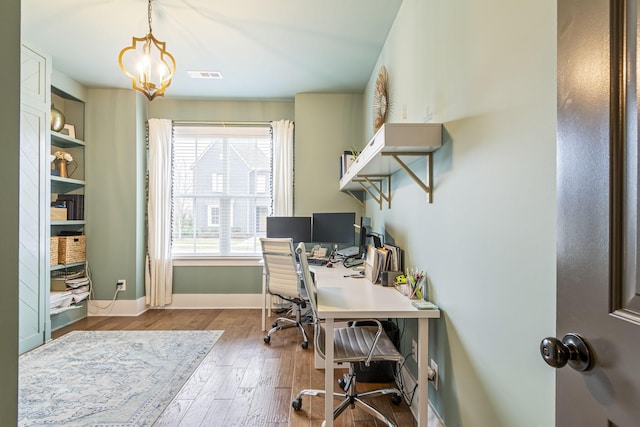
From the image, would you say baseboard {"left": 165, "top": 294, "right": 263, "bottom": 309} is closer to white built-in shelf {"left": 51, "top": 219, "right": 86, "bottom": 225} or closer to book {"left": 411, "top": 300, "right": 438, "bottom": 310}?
white built-in shelf {"left": 51, "top": 219, "right": 86, "bottom": 225}

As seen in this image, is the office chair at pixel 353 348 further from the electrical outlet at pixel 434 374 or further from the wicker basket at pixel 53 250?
the wicker basket at pixel 53 250

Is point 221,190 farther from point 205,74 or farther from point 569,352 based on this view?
point 569,352

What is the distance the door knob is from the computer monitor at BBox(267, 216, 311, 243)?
3147mm

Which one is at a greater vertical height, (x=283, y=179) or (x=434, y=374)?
(x=283, y=179)

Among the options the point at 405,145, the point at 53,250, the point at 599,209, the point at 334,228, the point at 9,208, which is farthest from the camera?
the point at 334,228

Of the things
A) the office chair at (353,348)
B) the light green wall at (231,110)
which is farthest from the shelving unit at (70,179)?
the office chair at (353,348)

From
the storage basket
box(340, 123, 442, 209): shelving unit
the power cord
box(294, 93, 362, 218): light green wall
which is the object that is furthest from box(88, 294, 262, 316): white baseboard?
box(340, 123, 442, 209): shelving unit

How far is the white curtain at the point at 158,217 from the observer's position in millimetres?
4055

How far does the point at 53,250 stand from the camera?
344 cm

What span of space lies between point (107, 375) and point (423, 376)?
7.64 ft

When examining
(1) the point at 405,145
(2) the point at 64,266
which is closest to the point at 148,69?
(1) the point at 405,145

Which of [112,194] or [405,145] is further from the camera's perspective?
[112,194]

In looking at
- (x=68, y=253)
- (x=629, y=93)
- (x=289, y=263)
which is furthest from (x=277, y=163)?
(x=629, y=93)

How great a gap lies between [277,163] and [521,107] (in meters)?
3.34
